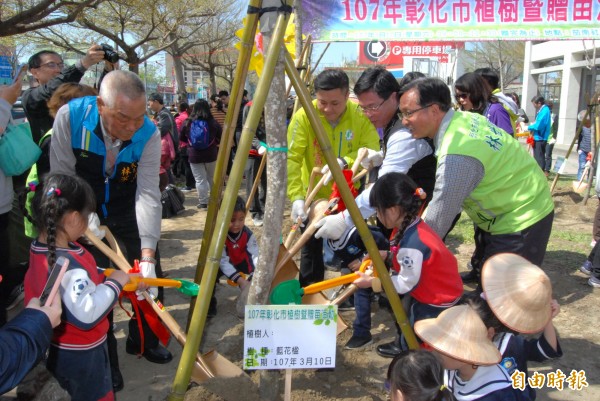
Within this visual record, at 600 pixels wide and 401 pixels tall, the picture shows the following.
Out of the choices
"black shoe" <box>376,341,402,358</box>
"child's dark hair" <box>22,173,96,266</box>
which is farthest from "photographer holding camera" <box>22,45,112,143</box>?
"black shoe" <box>376,341,402,358</box>

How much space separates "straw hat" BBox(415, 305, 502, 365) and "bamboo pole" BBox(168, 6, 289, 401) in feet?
3.04

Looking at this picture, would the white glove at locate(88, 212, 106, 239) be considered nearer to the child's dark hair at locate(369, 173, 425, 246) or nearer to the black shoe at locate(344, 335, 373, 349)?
the child's dark hair at locate(369, 173, 425, 246)

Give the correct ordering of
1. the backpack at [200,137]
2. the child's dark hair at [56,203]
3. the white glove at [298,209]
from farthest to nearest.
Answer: the backpack at [200,137] → the white glove at [298,209] → the child's dark hair at [56,203]

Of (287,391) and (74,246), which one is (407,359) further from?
(74,246)

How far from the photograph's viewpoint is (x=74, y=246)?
2047 mm

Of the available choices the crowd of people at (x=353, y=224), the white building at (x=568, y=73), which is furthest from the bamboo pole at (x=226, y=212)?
the white building at (x=568, y=73)

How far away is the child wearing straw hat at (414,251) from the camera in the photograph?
7.79ft

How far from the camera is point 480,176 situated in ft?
7.80

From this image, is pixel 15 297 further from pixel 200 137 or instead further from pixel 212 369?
pixel 200 137

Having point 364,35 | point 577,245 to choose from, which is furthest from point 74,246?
point 577,245

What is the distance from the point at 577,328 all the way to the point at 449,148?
214 cm

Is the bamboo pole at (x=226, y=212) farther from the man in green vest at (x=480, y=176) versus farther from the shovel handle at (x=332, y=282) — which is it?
the man in green vest at (x=480, y=176)

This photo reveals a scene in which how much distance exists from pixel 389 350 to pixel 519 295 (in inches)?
53.5

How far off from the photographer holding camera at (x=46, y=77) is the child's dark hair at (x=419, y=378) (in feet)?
10.00
